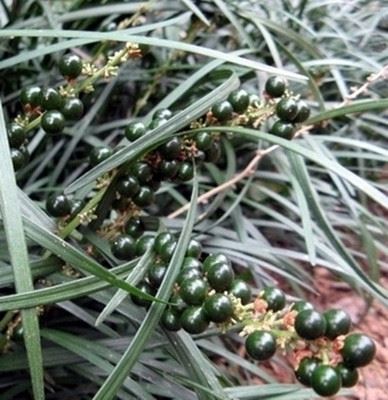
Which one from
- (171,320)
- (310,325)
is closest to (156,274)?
(171,320)

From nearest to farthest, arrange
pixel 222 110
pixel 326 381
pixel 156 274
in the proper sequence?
pixel 326 381
pixel 156 274
pixel 222 110

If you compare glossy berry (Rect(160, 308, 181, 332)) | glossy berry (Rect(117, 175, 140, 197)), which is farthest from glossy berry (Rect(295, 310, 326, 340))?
glossy berry (Rect(117, 175, 140, 197))

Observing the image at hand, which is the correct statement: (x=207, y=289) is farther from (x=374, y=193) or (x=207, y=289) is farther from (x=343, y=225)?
(x=343, y=225)

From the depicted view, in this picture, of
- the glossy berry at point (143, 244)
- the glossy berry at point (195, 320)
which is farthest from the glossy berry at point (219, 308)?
the glossy berry at point (143, 244)

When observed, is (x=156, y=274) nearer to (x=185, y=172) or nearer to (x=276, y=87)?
(x=185, y=172)

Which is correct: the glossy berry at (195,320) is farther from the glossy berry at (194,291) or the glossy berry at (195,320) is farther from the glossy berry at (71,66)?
the glossy berry at (71,66)

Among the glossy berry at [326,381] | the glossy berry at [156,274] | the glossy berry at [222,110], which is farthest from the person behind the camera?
the glossy berry at [222,110]
